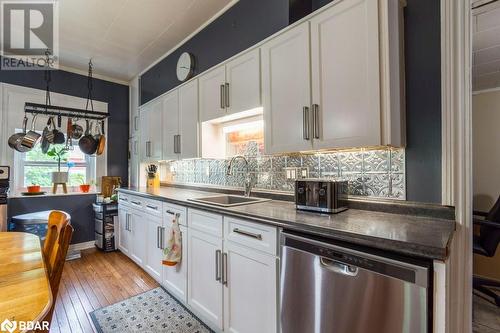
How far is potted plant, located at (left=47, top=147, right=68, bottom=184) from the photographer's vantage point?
3490mm

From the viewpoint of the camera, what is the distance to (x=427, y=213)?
136 centimetres

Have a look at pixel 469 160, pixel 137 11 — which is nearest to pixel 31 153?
pixel 137 11

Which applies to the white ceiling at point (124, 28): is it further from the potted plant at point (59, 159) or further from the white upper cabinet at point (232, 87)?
the potted plant at point (59, 159)

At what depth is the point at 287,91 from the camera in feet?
5.63

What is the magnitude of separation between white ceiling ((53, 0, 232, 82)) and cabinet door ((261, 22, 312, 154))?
1.16 meters

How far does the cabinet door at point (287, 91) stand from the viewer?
1613mm

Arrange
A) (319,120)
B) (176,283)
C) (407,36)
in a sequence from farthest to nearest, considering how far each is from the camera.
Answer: (176,283), (319,120), (407,36)

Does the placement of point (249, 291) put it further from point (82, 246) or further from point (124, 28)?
point (82, 246)

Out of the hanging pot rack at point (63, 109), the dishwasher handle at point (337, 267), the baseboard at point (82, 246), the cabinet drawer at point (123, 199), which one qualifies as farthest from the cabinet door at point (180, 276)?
the baseboard at point (82, 246)

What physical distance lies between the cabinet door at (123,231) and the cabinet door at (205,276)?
1639 millimetres

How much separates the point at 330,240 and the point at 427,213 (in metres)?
0.67

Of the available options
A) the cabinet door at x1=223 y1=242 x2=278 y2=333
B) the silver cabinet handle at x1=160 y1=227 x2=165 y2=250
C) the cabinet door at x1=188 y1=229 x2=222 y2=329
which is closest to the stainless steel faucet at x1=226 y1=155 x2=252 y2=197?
the cabinet door at x1=188 y1=229 x2=222 y2=329

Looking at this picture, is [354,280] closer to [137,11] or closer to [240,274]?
→ [240,274]

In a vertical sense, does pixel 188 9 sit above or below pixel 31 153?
above
